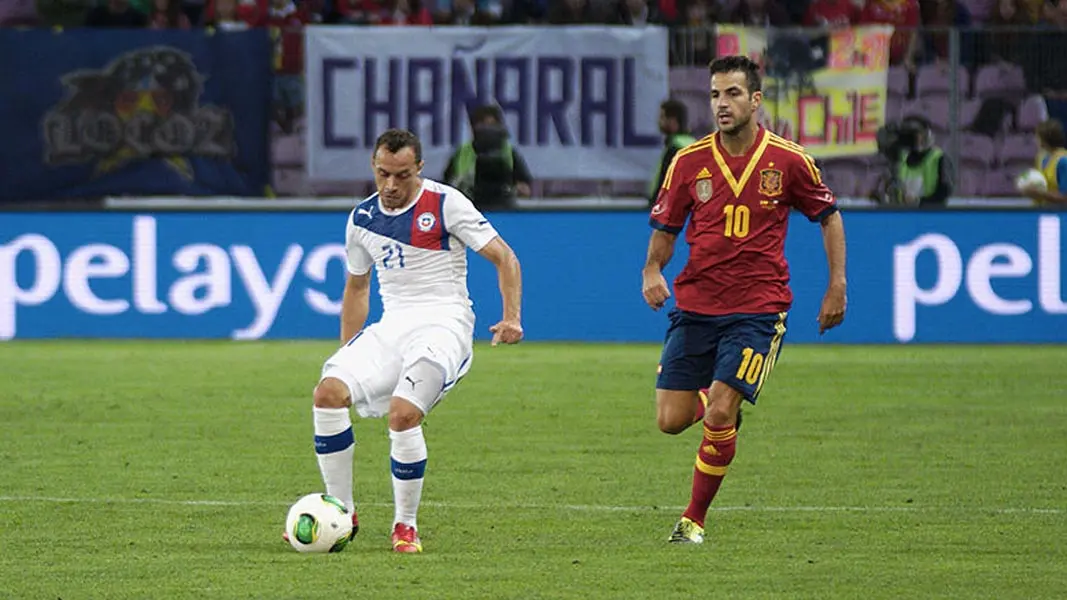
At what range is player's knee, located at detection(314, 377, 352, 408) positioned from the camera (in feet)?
28.9

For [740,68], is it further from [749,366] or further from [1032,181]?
[1032,181]

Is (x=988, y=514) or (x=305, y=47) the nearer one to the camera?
(x=988, y=514)

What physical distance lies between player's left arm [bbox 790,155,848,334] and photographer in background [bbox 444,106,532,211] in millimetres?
9789

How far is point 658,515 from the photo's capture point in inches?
388

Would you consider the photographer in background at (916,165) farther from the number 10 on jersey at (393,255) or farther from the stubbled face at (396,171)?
the stubbled face at (396,171)

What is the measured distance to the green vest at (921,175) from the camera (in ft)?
62.2

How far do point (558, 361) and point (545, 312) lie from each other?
4.20 feet

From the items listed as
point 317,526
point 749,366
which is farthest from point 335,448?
point 749,366

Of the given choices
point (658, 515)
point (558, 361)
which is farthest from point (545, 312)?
point (658, 515)

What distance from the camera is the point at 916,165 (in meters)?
18.9

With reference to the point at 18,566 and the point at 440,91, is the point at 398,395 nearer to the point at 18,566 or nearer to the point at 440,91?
the point at 18,566

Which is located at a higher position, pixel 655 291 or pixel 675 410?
pixel 655 291

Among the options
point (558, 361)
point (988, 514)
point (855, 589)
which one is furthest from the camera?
point (558, 361)

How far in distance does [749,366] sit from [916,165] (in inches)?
402
